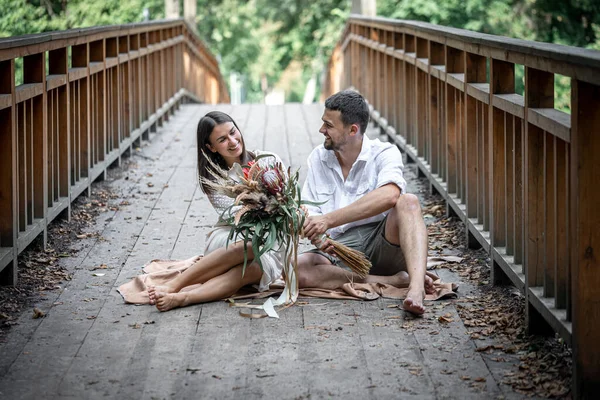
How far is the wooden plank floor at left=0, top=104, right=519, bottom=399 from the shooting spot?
3.82 metres

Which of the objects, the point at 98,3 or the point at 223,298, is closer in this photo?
the point at 223,298

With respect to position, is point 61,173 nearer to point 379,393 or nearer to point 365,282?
point 365,282

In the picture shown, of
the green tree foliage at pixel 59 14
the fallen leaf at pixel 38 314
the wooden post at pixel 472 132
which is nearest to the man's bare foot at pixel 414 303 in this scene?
the wooden post at pixel 472 132

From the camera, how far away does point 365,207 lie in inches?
202

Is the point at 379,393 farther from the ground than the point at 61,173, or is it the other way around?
the point at 61,173

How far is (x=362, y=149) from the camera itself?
17.6ft

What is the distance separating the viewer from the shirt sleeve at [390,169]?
5148 mm

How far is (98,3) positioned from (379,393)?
14.0 metres

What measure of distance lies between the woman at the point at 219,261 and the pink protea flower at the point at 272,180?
0.27 m

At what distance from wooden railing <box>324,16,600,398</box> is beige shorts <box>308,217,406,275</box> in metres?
0.51

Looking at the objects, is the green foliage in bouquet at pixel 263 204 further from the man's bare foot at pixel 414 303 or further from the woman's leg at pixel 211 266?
the man's bare foot at pixel 414 303

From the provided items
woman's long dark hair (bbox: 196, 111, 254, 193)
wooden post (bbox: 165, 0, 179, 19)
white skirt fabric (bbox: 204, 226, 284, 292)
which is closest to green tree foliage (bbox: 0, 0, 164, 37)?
wooden post (bbox: 165, 0, 179, 19)

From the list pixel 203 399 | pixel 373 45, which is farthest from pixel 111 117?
pixel 203 399

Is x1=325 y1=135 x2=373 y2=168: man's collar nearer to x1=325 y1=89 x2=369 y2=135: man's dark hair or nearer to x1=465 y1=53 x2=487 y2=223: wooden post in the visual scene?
x1=325 y1=89 x2=369 y2=135: man's dark hair
